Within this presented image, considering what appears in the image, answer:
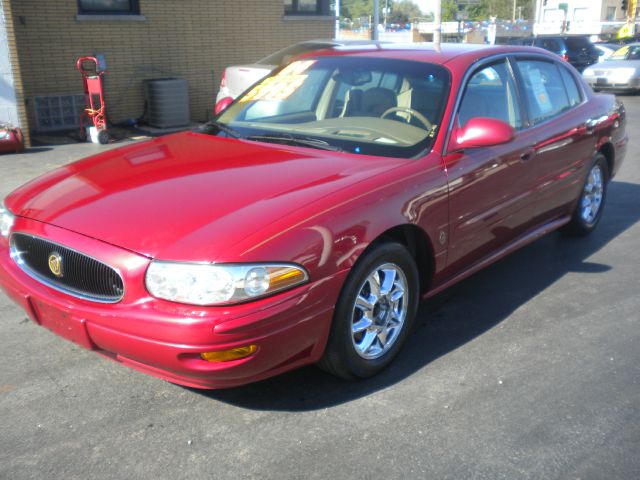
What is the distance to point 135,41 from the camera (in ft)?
39.6

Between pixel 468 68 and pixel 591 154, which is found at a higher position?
pixel 468 68

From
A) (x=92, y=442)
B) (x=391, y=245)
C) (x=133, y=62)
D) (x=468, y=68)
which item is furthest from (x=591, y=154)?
(x=133, y=62)

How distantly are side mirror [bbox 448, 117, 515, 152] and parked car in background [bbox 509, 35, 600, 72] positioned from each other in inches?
851

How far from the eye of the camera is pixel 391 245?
3410 mm

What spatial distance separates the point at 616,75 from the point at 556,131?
15.0 metres

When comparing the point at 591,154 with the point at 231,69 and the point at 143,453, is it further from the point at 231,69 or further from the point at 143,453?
the point at 231,69

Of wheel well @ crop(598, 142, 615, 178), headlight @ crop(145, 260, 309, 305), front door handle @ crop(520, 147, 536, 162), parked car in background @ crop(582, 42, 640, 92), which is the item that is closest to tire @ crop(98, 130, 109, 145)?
wheel well @ crop(598, 142, 615, 178)

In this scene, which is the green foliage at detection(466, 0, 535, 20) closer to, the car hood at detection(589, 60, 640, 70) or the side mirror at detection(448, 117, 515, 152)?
the car hood at detection(589, 60, 640, 70)

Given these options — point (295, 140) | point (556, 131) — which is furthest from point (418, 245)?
point (556, 131)

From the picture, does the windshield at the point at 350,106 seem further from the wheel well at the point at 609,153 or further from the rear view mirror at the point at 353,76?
the wheel well at the point at 609,153

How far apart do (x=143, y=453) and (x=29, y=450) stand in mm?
490

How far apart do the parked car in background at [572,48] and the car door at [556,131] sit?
64.9 feet

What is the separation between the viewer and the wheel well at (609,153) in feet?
19.3

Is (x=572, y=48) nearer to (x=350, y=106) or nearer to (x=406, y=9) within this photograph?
(x=350, y=106)
